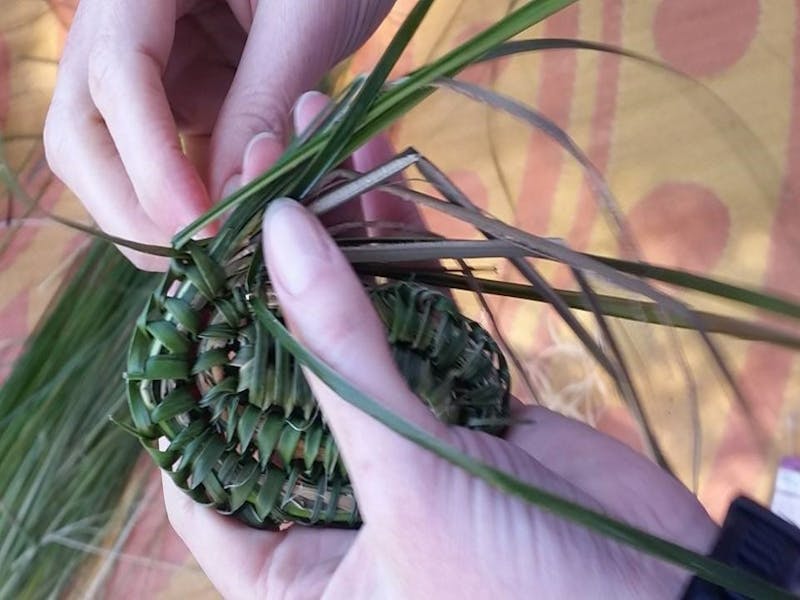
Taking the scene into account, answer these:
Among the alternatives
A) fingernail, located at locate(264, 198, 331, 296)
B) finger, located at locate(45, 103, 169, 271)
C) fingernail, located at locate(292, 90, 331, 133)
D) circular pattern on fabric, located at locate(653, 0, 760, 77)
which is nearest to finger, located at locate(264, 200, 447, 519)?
fingernail, located at locate(264, 198, 331, 296)

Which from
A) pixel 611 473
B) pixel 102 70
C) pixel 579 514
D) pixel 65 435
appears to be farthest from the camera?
pixel 65 435

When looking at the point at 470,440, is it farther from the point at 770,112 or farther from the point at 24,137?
the point at 24,137

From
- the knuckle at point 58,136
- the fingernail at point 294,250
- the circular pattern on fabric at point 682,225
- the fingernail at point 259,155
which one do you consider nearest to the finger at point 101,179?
the knuckle at point 58,136

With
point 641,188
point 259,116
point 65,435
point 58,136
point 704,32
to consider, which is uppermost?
point 704,32

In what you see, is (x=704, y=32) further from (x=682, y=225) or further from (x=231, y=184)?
(x=231, y=184)

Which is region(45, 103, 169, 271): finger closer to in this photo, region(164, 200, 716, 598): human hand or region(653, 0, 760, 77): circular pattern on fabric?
region(164, 200, 716, 598): human hand

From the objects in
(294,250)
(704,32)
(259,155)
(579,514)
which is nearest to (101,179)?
(259,155)

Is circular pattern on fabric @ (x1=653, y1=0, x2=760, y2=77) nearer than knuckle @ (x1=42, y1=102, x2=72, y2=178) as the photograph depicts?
No
